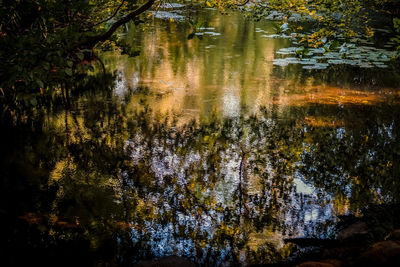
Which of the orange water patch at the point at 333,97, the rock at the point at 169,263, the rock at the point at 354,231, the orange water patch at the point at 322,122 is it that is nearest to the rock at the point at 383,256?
the rock at the point at 354,231

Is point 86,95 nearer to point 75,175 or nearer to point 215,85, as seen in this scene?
point 215,85

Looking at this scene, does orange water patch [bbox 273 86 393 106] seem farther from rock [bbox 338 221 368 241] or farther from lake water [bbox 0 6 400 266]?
rock [bbox 338 221 368 241]

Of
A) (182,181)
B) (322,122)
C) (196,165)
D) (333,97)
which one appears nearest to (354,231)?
(182,181)

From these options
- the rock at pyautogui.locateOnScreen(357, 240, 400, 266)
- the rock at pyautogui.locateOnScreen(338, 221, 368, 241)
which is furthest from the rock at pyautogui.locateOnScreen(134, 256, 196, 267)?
the rock at pyautogui.locateOnScreen(338, 221, 368, 241)

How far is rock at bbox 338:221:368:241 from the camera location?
5.27 m

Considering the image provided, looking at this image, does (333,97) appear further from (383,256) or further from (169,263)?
(169,263)

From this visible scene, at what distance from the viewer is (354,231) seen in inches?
212

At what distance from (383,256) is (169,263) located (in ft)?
7.76

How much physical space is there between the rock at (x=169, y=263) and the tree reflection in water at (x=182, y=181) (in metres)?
0.20

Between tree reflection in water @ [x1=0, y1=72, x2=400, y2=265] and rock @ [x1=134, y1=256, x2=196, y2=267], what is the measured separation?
0.66 feet

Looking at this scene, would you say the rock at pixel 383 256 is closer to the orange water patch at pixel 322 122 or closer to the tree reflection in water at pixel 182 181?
the tree reflection in water at pixel 182 181

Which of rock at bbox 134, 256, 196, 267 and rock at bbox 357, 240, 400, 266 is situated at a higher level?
rock at bbox 357, 240, 400, 266

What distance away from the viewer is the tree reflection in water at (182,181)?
5332 mm

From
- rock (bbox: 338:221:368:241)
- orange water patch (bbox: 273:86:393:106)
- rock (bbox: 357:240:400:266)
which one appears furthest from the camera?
orange water patch (bbox: 273:86:393:106)
